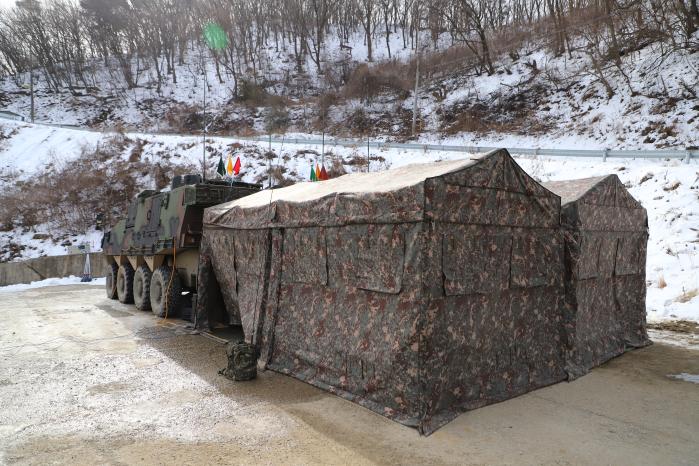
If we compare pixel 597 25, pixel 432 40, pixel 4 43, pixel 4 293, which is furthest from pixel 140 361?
pixel 4 43

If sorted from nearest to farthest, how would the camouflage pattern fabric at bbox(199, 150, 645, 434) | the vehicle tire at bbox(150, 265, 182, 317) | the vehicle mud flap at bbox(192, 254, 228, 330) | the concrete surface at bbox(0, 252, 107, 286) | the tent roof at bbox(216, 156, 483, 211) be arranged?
1. the camouflage pattern fabric at bbox(199, 150, 645, 434)
2. the tent roof at bbox(216, 156, 483, 211)
3. the vehicle mud flap at bbox(192, 254, 228, 330)
4. the vehicle tire at bbox(150, 265, 182, 317)
5. the concrete surface at bbox(0, 252, 107, 286)

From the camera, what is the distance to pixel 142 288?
10.7 meters

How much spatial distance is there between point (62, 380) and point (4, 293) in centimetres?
1127

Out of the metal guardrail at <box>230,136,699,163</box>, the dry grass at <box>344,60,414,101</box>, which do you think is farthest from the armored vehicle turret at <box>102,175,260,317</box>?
the dry grass at <box>344,60,414,101</box>

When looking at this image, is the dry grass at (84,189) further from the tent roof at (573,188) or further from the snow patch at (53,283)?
the tent roof at (573,188)

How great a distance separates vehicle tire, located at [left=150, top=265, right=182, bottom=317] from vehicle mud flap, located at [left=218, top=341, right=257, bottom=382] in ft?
13.7

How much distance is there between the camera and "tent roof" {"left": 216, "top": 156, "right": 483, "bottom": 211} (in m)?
4.86

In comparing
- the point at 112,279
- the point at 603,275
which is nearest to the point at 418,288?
the point at 603,275

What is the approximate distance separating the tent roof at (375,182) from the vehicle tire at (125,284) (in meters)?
5.27

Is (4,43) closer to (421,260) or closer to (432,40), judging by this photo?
(432,40)

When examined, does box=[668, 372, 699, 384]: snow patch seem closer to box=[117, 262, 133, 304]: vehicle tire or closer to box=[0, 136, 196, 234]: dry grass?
box=[117, 262, 133, 304]: vehicle tire

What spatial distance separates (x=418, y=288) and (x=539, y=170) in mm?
14885

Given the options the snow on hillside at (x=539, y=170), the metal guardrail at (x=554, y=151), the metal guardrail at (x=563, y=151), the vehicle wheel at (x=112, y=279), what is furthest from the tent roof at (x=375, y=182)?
the metal guardrail at (x=563, y=151)

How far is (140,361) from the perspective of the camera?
6.64 m
